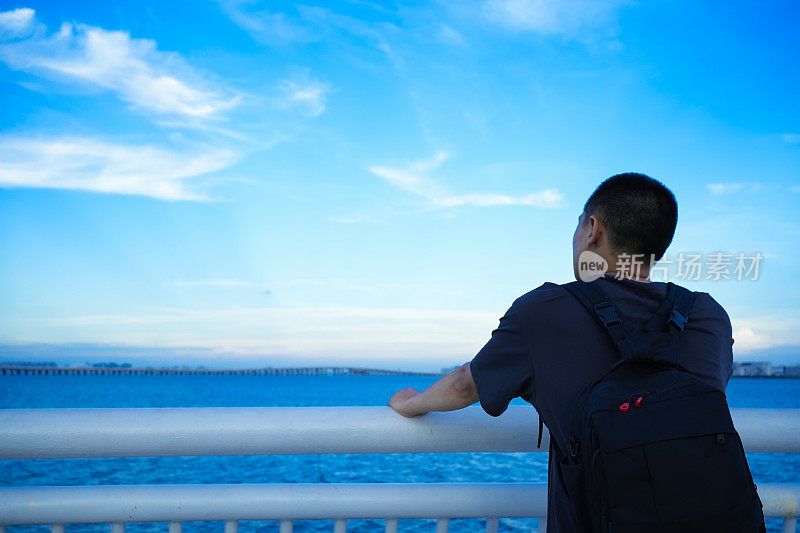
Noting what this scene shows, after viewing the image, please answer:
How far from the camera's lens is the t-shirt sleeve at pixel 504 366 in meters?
1.33

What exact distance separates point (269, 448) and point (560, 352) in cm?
77

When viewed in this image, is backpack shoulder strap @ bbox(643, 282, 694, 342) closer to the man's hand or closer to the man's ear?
the man's ear

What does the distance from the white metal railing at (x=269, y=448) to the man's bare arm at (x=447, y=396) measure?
0.16 feet

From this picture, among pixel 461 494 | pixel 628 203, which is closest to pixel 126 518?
pixel 461 494

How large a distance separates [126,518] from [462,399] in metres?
0.91

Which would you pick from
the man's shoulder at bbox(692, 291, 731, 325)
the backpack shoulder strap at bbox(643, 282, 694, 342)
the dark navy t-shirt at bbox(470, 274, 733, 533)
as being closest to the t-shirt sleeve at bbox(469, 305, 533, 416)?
the dark navy t-shirt at bbox(470, 274, 733, 533)

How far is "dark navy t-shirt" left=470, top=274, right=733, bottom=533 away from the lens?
1.27 meters

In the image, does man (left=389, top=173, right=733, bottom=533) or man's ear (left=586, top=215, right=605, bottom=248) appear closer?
man (left=389, top=173, right=733, bottom=533)

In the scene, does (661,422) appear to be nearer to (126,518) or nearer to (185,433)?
(185,433)

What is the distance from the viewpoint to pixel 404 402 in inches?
60.1

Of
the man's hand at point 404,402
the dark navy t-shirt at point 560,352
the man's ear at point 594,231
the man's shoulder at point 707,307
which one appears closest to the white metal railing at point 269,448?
the man's hand at point 404,402

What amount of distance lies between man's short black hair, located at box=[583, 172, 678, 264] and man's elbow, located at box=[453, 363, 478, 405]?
49 centimetres

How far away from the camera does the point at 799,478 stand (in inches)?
1121

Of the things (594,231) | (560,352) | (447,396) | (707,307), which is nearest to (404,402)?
(447,396)
